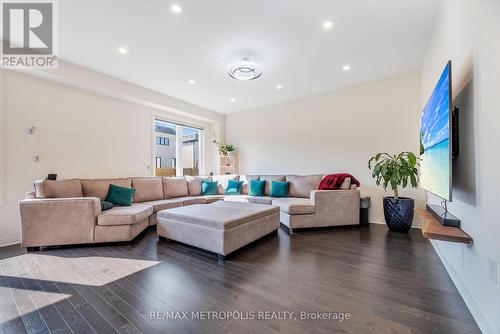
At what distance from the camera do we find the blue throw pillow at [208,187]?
512cm

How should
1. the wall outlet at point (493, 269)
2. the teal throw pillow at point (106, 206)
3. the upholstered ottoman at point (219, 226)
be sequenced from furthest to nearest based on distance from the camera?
the teal throw pillow at point (106, 206)
the upholstered ottoman at point (219, 226)
the wall outlet at point (493, 269)

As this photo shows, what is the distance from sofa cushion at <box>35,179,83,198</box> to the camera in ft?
9.43

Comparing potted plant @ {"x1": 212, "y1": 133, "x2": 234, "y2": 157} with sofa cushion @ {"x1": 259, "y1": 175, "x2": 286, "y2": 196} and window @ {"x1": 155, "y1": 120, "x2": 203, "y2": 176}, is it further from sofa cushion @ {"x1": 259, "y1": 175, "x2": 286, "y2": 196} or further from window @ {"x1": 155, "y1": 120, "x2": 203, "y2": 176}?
sofa cushion @ {"x1": 259, "y1": 175, "x2": 286, "y2": 196}

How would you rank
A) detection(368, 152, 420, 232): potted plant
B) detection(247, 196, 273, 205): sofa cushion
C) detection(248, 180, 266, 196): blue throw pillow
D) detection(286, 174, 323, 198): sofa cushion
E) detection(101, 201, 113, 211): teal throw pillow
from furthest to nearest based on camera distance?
detection(248, 180, 266, 196): blue throw pillow, detection(286, 174, 323, 198): sofa cushion, detection(247, 196, 273, 205): sofa cushion, detection(368, 152, 420, 232): potted plant, detection(101, 201, 113, 211): teal throw pillow

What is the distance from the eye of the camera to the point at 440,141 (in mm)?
1731

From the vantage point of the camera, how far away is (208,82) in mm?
4129

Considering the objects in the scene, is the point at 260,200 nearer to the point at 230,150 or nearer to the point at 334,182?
the point at 334,182

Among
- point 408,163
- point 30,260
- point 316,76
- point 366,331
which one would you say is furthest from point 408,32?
point 30,260

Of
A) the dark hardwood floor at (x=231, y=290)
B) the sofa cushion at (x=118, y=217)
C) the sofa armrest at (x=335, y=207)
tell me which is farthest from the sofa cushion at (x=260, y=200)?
the sofa cushion at (x=118, y=217)

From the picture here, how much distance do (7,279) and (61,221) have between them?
877 mm

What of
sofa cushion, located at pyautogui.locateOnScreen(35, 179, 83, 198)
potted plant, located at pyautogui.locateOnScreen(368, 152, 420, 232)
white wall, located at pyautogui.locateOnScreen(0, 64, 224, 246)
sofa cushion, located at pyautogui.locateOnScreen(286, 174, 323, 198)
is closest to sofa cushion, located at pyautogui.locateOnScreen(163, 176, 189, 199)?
white wall, located at pyautogui.locateOnScreen(0, 64, 224, 246)

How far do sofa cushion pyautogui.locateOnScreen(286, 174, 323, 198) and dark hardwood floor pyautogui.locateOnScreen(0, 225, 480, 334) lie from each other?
1683 mm

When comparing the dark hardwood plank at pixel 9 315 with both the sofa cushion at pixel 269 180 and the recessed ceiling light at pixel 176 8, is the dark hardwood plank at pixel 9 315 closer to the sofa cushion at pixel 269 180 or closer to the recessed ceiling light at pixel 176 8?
the recessed ceiling light at pixel 176 8

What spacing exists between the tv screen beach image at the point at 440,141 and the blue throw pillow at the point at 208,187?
13.4 ft
